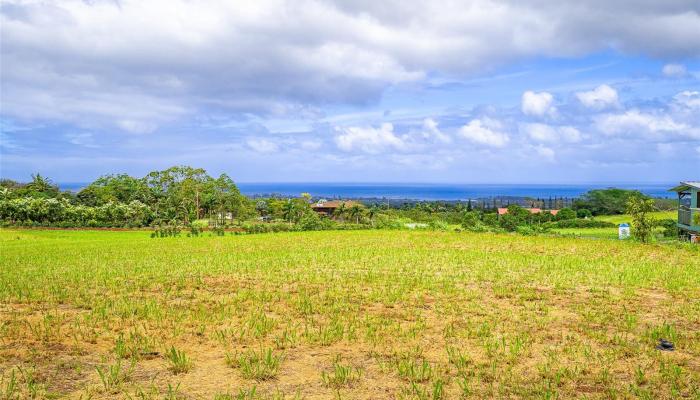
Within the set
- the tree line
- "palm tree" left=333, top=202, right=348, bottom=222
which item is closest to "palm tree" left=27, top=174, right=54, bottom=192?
the tree line

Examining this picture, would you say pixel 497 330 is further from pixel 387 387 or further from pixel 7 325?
pixel 7 325

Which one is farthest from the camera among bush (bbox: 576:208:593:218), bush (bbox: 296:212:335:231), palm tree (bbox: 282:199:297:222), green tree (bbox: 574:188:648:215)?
green tree (bbox: 574:188:648:215)

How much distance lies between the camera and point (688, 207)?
28.3 meters

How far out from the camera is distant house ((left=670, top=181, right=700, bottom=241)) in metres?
26.8

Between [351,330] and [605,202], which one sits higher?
[605,202]

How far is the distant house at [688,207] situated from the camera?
1056 inches

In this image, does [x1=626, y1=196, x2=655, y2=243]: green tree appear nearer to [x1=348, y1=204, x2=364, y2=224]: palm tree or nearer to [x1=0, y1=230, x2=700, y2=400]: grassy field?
[x1=0, y1=230, x2=700, y2=400]: grassy field

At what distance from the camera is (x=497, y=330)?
7.48 meters

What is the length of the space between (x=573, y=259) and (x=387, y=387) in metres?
12.1

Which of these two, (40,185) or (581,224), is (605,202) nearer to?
(581,224)

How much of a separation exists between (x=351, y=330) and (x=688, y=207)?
1079 inches

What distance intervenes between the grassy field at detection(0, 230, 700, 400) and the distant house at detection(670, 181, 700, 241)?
1410cm

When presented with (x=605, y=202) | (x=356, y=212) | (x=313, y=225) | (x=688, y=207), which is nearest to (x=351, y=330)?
(x=313, y=225)

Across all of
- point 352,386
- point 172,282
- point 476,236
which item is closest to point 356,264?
point 172,282
